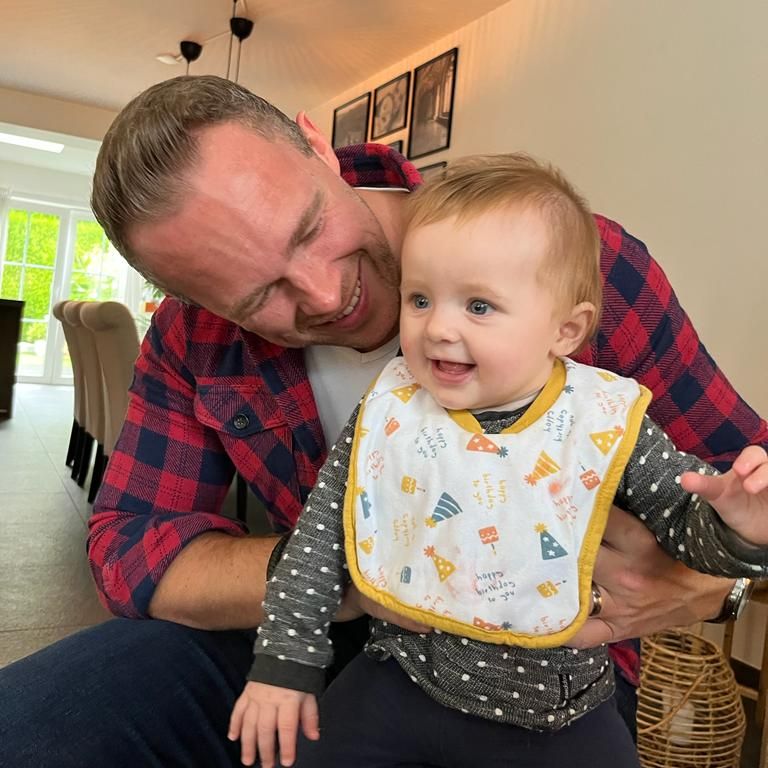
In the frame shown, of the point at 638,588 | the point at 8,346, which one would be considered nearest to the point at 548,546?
the point at 638,588

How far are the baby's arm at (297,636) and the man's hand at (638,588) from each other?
291 millimetres

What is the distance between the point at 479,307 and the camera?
853 mm

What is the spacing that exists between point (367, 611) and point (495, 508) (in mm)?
225

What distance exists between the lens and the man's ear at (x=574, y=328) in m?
0.90

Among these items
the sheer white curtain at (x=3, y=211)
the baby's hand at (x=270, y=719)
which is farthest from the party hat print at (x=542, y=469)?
the sheer white curtain at (x=3, y=211)

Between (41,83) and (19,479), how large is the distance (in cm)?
376

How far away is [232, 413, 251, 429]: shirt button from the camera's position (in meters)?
1.29

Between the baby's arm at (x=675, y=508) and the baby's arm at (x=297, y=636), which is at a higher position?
the baby's arm at (x=675, y=508)

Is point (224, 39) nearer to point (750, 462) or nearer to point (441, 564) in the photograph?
A: point (441, 564)

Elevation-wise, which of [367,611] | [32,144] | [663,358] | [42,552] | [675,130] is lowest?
[42,552]

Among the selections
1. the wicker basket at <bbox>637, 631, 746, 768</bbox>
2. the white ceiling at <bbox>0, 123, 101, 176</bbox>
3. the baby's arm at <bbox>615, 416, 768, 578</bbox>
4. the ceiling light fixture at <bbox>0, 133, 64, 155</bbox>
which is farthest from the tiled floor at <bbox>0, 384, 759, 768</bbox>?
the ceiling light fixture at <bbox>0, 133, 64, 155</bbox>

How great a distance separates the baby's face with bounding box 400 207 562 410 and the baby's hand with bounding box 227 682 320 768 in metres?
0.38

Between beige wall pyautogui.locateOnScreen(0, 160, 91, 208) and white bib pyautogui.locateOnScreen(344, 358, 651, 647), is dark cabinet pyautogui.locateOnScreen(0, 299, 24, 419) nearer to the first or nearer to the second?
beige wall pyautogui.locateOnScreen(0, 160, 91, 208)

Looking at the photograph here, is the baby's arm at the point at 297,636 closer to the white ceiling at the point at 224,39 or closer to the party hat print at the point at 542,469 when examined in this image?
the party hat print at the point at 542,469
